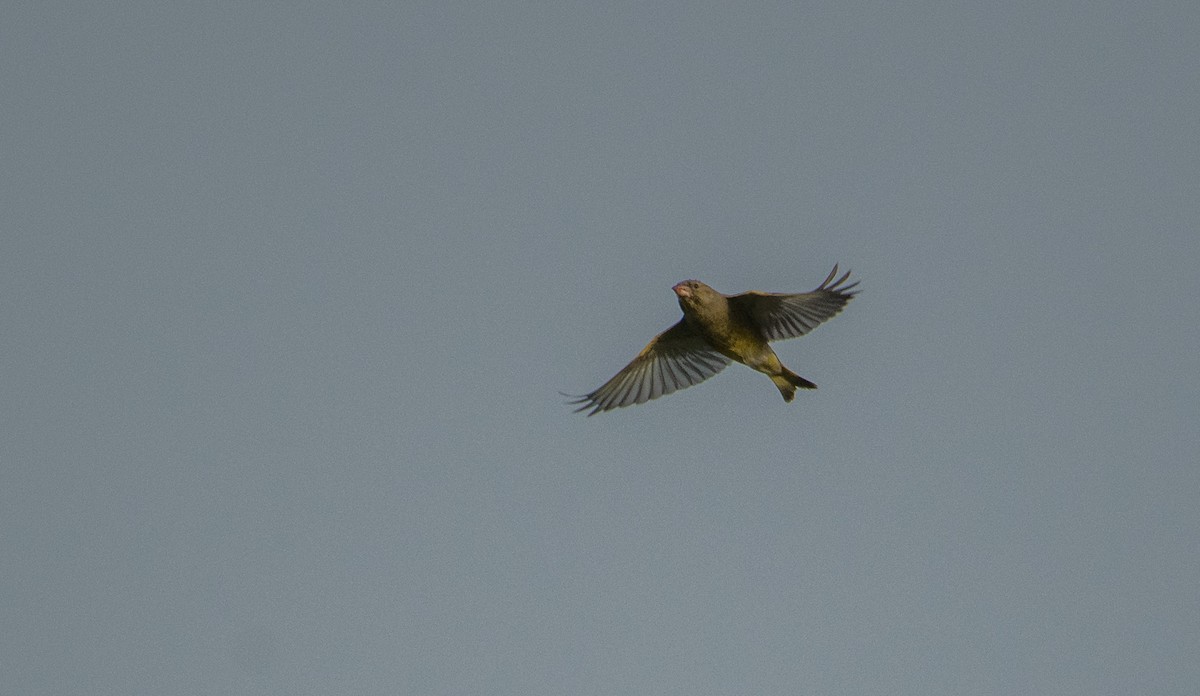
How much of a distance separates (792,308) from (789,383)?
1064 millimetres

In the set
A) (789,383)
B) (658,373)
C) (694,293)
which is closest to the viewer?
(694,293)

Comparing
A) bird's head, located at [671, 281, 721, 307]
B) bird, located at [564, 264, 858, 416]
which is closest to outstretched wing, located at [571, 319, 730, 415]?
bird, located at [564, 264, 858, 416]

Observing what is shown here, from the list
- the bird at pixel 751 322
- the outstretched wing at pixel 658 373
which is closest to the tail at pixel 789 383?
the bird at pixel 751 322

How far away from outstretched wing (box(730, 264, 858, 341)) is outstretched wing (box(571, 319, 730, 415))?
140cm

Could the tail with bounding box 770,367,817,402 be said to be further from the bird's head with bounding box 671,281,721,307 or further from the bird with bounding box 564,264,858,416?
the bird's head with bounding box 671,281,721,307

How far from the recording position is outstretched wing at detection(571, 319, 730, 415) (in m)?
18.4

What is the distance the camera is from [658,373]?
1878 cm

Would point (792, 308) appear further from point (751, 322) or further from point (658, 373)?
point (658, 373)

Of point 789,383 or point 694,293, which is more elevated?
point 694,293

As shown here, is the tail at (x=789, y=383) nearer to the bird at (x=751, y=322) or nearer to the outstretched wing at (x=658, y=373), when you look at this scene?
the bird at (x=751, y=322)

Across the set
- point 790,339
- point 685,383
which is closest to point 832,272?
point 790,339

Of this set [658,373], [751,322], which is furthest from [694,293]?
[658,373]

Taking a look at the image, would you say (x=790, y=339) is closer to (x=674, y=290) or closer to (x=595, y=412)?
(x=674, y=290)

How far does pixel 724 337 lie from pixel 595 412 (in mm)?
2633
